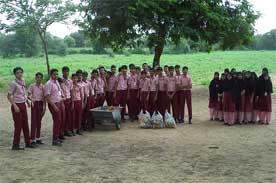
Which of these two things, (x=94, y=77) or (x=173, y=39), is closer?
(x=94, y=77)

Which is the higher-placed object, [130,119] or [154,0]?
[154,0]

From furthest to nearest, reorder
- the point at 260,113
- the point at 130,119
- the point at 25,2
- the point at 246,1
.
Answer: the point at 25,2 → the point at 246,1 → the point at 130,119 → the point at 260,113

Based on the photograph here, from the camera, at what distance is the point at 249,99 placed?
12.2 meters

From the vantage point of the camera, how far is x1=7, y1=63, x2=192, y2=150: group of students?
352 inches

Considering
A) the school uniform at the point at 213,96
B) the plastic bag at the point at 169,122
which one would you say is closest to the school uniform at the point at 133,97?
the plastic bag at the point at 169,122

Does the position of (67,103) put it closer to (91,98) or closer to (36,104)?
(36,104)

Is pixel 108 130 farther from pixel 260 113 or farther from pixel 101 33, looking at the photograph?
pixel 101 33

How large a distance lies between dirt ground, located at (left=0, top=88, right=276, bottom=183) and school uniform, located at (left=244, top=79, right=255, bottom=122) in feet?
1.93

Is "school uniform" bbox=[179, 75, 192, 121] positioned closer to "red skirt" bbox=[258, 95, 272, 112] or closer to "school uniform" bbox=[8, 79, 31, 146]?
"red skirt" bbox=[258, 95, 272, 112]

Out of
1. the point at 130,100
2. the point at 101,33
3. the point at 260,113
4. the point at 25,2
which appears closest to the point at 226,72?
the point at 260,113

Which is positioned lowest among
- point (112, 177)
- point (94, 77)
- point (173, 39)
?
point (112, 177)

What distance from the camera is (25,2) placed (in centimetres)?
2481

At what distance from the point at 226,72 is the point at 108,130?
389cm

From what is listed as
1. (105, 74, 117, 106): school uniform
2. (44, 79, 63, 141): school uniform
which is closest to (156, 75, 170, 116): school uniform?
(105, 74, 117, 106): school uniform
